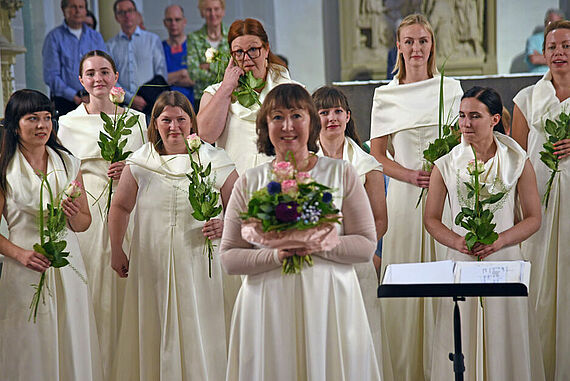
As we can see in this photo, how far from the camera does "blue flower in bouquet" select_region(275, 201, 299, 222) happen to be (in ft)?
12.1

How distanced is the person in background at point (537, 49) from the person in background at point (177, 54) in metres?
5.23

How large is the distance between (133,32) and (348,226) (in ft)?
24.6

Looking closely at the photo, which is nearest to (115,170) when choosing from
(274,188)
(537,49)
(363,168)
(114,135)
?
(114,135)

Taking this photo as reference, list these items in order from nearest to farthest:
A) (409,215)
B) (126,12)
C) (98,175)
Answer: (409,215) → (98,175) → (126,12)

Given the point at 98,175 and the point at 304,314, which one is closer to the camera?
the point at 304,314

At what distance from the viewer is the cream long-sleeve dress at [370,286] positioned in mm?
5273

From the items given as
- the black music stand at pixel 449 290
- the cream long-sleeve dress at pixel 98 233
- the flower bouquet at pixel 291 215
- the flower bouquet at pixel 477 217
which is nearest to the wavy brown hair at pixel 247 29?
the cream long-sleeve dress at pixel 98 233

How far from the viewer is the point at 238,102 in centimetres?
577

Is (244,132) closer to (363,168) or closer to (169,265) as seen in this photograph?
(363,168)

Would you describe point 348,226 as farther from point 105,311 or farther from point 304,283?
point 105,311

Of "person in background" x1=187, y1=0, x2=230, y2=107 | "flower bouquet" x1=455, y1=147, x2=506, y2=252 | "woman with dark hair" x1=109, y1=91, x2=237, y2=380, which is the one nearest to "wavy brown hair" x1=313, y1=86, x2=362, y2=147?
"woman with dark hair" x1=109, y1=91, x2=237, y2=380

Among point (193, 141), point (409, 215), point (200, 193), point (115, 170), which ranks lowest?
point (409, 215)

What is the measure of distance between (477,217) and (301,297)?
132 centimetres

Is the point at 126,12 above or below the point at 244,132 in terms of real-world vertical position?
above
